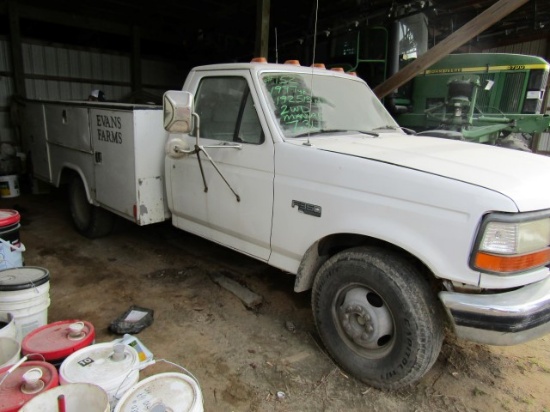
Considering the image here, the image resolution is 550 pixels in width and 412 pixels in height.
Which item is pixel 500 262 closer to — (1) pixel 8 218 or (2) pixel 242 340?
(2) pixel 242 340

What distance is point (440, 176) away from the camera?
2170 millimetres

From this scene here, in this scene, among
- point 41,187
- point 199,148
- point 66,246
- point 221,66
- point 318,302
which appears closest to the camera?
point 318,302

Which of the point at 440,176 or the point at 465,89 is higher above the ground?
the point at 465,89

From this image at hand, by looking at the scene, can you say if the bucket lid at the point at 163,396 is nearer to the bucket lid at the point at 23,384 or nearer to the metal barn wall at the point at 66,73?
the bucket lid at the point at 23,384

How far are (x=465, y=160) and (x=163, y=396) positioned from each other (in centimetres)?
213

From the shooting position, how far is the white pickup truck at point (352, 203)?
2.09 metres

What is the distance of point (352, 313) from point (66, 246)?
3.74 metres

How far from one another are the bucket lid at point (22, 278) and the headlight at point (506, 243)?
2635mm

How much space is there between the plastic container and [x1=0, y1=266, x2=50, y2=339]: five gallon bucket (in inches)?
8.9

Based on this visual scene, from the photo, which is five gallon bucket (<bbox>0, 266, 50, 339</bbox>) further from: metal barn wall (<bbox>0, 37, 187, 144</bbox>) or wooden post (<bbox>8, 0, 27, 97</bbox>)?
wooden post (<bbox>8, 0, 27, 97</bbox>)

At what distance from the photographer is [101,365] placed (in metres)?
2.10

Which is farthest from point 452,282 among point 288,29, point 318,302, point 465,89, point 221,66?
point 288,29

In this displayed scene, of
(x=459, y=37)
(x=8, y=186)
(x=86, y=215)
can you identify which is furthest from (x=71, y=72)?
(x=459, y=37)

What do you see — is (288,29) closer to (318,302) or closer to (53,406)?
(318,302)
